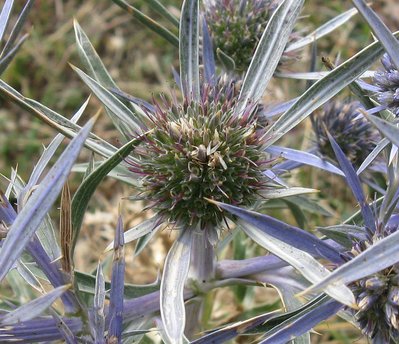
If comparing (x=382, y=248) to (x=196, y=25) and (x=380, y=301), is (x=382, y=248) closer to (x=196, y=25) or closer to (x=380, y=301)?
(x=380, y=301)

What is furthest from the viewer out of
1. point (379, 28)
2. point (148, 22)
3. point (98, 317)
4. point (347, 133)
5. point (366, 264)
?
point (347, 133)

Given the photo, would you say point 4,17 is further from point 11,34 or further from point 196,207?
point 196,207

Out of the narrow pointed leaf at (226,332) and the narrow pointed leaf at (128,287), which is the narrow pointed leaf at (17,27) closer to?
the narrow pointed leaf at (128,287)

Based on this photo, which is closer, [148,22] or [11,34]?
[11,34]

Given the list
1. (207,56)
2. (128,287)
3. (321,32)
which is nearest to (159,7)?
(207,56)

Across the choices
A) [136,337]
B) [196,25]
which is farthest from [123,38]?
[136,337]

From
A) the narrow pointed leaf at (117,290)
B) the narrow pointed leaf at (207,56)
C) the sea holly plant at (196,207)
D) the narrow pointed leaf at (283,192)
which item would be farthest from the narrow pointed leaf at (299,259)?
the narrow pointed leaf at (207,56)
